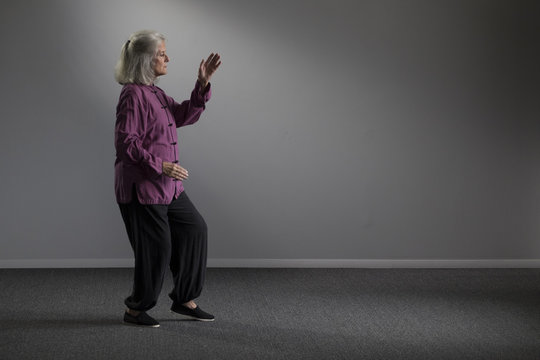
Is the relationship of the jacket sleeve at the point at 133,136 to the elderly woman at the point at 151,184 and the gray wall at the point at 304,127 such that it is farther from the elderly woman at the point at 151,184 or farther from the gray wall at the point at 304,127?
the gray wall at the point at 304,127

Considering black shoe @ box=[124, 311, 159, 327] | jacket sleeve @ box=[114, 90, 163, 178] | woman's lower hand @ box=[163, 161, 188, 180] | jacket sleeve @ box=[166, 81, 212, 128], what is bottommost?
black shoe @ box=[124, 311, 159, 327]

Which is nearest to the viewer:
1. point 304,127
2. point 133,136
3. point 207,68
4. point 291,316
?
point 133,136

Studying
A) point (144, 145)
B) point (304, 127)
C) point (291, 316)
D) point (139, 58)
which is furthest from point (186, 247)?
point (304, 127)

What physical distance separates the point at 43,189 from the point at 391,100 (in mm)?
2266

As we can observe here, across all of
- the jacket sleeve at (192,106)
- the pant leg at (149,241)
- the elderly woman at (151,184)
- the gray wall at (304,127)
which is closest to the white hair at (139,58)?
the elderly woman at (151,184)

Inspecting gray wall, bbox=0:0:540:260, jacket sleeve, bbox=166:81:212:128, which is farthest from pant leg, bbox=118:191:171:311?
gray wall, bbox=0:0:540:260

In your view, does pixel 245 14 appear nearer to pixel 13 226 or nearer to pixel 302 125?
pixel 302 125

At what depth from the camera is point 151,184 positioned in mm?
3492

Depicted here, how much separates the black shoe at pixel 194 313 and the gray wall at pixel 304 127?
1.19 metres

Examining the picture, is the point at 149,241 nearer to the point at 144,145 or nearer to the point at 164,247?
the point at 164,247

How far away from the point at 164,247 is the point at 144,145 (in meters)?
0.48

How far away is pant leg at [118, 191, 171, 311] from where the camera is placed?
351 centimetres

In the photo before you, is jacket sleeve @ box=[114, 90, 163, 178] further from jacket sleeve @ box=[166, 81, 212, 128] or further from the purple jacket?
jacket sleeve @ box=[166, 81, 212, 128]

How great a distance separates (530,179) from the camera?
512cm
